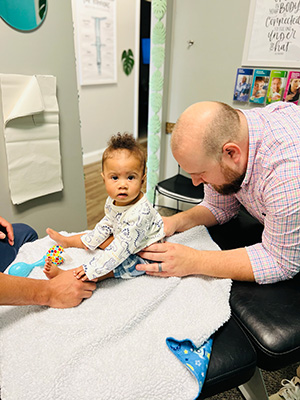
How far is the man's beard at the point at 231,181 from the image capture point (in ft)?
3.49

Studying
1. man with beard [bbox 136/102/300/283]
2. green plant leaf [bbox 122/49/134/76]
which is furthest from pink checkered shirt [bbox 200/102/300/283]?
green plant leaf [bbox 122/49/134/76]

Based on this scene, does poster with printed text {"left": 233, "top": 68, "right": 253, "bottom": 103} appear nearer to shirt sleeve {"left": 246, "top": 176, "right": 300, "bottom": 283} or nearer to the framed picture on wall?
the framed picture on wall

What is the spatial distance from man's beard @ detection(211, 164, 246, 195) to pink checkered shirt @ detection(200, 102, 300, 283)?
0.03 m

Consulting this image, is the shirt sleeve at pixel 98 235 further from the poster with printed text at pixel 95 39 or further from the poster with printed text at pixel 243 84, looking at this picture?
the poster with printed text at pixel 95 39

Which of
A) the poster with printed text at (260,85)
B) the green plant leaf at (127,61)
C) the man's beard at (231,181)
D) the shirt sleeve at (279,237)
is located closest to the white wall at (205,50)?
the poster with printed text at (260,85)

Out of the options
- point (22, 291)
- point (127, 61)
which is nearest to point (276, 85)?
point (22, 291)

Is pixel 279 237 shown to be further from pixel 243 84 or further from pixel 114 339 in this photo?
pixel 243 84

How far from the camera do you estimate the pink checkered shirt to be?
93 cm

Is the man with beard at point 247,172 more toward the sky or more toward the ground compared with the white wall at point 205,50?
more toward the ground

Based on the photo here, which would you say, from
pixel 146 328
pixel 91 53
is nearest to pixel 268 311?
pixel 146 328

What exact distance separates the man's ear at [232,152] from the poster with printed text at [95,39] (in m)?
3.22

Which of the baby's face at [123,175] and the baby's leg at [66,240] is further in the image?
the baby's leg at [66,240]

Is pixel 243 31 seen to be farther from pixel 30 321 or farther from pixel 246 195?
pixel 30 321

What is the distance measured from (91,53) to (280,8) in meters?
2.64
